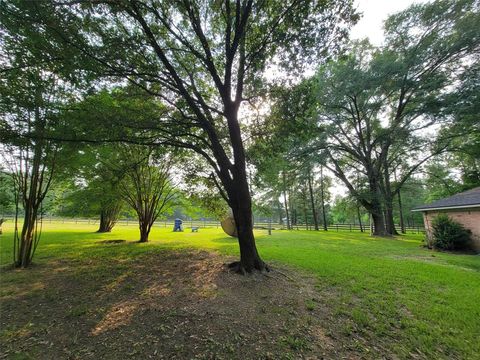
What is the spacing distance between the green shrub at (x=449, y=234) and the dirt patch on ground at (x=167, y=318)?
10875 millimetres

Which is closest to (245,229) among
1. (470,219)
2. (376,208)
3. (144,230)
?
(144,230)

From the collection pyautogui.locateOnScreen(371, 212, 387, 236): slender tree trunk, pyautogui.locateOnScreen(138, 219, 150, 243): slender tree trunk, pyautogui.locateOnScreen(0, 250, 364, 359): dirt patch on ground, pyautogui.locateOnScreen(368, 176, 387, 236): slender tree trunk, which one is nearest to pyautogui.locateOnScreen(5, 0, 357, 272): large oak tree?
Answer: pyautogui.locateOnScreen(0, 250, 364, 359): dirt patch on ground

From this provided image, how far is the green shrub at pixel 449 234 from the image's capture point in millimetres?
11164

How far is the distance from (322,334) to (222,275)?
2.97 meters

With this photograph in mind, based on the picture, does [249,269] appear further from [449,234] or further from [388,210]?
[388,210]

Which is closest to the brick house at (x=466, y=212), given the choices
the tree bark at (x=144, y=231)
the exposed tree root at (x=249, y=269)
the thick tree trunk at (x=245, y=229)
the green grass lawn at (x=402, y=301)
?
the green grass lawn at (x=402, y=301)

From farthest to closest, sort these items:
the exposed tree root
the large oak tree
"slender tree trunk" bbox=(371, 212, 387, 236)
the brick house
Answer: "slender tree trunk" bbox=(371, 212, 387, 236)
the brick house
the exposed tree root
the large oak tree

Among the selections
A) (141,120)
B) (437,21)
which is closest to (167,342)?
(141,120)

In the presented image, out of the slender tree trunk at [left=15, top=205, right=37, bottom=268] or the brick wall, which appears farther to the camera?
the brick wall

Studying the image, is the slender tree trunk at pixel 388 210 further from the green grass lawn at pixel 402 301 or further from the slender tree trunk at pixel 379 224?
the green grass lawn at pixel 402 301

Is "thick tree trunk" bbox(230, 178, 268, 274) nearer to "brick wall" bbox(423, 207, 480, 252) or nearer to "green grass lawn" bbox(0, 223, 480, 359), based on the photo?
"green grass lawn" bbox(0, 223, 480, 359)

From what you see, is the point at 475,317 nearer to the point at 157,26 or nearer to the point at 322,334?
the point at 322,334

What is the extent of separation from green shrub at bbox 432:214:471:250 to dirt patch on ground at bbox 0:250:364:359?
10875 millimetres

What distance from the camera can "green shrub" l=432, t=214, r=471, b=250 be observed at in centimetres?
1116
